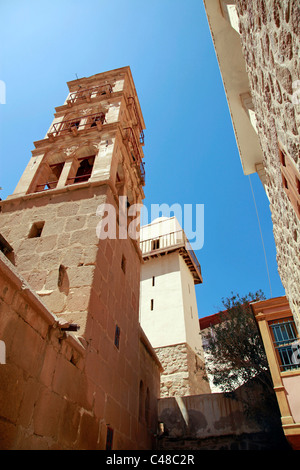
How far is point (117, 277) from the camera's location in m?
6.38


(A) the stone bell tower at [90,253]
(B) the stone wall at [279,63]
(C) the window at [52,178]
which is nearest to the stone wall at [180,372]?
(A) the stone bell tower at [90,253]

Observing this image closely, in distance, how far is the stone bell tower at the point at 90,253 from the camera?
482cm

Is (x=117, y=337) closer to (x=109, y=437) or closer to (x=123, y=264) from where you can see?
(x=109, y=437)

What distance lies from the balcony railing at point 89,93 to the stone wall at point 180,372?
1151cm

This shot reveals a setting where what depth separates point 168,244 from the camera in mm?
18922

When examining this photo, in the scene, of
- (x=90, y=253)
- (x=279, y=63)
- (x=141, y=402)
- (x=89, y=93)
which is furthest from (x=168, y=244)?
(x=279, y=63)

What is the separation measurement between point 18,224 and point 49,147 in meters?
3.55

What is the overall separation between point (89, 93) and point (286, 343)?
1143cm

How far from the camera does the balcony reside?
59.6 feet

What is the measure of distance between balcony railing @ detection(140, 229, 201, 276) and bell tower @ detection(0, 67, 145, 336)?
8021 millimetres

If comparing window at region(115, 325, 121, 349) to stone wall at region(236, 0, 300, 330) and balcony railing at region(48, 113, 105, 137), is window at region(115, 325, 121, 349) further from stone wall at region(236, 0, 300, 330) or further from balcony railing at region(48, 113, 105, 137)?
balcony railing at region(48, 113, 105, 137)
